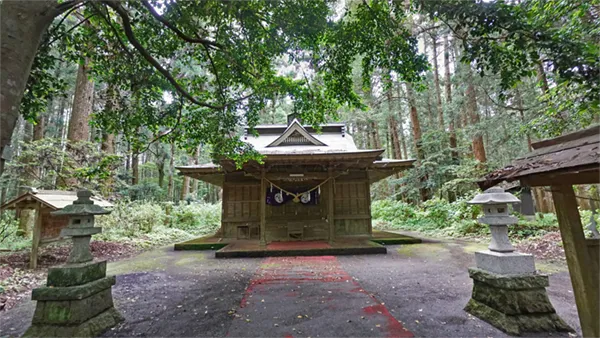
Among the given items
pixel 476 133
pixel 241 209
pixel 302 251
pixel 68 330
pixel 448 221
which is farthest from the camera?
pixel 476 133

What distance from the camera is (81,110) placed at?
8578 millimetres

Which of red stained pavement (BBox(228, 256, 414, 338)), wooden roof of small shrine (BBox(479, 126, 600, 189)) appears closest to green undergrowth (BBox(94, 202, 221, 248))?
red stained pavement (BBox(228, 256, 414, 338))

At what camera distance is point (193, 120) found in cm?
486

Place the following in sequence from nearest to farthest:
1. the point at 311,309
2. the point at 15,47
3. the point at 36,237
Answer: the point at 15,47
the point at 311,309
the point at 36,237

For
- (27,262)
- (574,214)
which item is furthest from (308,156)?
(27,262)

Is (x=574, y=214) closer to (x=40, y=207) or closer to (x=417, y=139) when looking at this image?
(x=40, y=207)

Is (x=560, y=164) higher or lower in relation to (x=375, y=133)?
lower

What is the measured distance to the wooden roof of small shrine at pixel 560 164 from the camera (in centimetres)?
180

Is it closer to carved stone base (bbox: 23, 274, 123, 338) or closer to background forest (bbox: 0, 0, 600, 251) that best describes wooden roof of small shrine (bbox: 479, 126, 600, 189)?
background forest (bbox: 0, 0, 600, 251)

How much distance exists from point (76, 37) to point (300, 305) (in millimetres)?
5606

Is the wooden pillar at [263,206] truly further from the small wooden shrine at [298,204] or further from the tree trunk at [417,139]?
the tree trunk at [417,139]

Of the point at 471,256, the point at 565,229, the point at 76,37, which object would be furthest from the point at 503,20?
the point at 76,37

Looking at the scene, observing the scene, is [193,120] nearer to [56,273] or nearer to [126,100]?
[126,100]

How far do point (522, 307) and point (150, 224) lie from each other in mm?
11887
